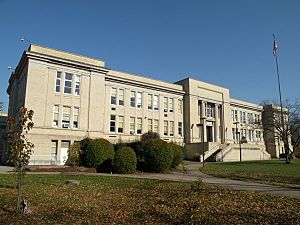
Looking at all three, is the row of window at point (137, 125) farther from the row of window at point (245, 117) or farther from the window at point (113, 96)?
the row of window at point (245, 117)

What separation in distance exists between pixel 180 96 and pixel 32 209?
143ft

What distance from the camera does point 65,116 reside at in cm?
3481

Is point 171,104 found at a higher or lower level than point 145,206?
higher

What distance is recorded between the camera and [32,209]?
9.48 meters

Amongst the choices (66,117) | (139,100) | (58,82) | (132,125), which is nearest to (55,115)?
(66,117)

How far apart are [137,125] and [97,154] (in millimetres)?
16453

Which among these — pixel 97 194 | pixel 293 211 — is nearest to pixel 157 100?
pixel 97 194

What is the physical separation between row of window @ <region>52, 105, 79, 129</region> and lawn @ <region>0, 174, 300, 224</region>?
802 inches

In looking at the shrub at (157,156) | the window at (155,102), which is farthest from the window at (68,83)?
the window at (155,102)

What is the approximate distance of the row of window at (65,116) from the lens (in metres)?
34.0

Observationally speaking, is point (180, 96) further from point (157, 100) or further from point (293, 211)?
point (293, 211)

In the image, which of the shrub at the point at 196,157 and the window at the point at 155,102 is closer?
the shrub at the point at 196,157

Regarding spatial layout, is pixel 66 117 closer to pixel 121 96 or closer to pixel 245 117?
pixel 121 96

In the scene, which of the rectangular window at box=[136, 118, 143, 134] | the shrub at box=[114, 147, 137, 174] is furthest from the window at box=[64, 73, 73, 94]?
the shrub at box=[114, 147, 137, 174]
